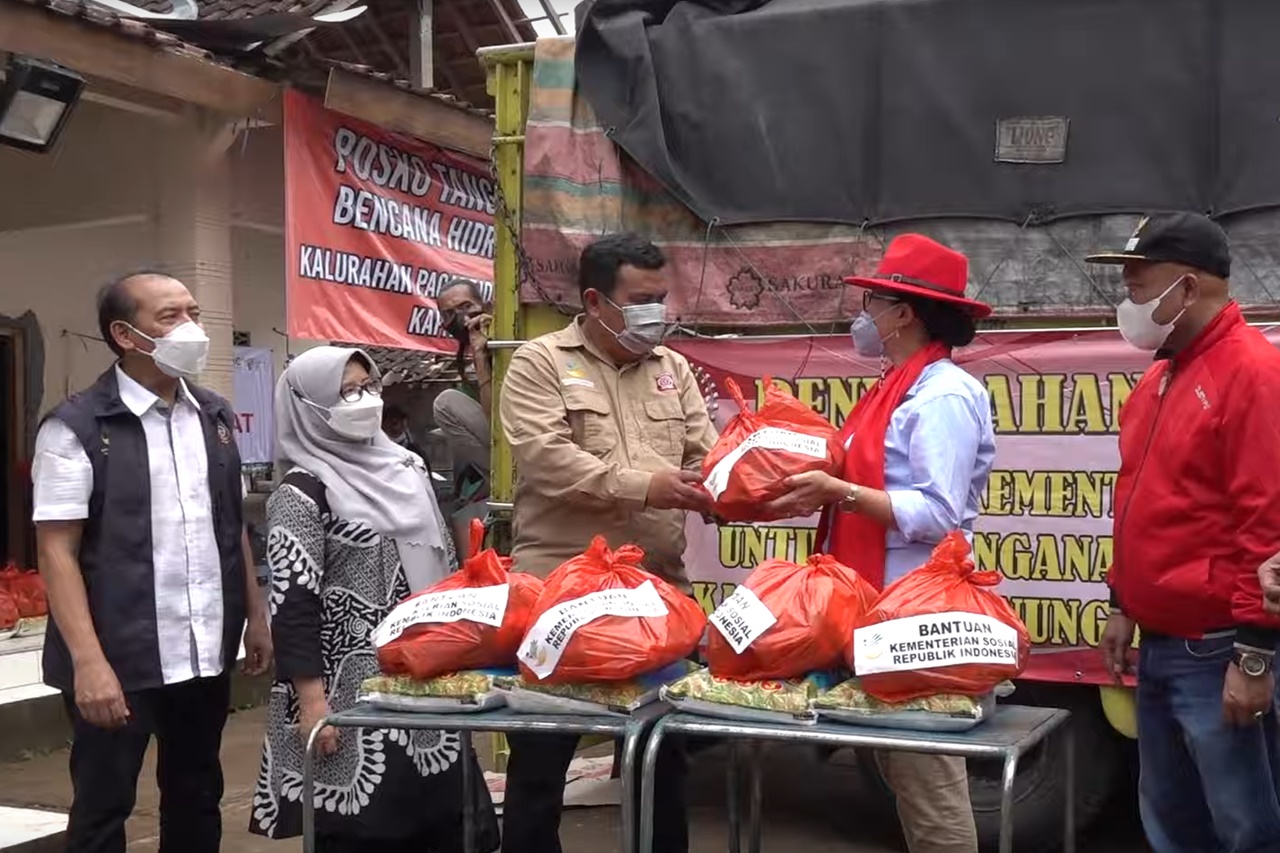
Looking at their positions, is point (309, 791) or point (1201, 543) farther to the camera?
point (309, 791)

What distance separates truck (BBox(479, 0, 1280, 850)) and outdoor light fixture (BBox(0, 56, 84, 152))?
197cm

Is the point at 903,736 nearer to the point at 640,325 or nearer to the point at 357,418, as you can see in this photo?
the point at 640,325

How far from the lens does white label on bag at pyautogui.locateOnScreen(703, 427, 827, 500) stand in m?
3.21

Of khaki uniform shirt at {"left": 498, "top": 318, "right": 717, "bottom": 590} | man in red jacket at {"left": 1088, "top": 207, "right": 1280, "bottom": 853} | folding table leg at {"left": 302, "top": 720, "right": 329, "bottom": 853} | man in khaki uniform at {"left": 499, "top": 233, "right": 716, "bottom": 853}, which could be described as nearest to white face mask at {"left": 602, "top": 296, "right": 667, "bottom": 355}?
man in khaki uniform at {"left": 499, "top": 233, "right": 716, "bottom": 853}

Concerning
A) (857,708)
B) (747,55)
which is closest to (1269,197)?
(747,55)

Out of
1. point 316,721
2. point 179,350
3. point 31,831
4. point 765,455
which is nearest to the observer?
point 765,455

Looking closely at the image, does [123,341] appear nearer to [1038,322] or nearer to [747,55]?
[747,55]

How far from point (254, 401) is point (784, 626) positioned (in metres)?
7.56

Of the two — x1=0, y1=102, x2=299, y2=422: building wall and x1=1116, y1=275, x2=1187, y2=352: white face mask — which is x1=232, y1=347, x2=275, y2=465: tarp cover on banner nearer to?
x1=0, y1=102, x2=299, y2=422: building wall

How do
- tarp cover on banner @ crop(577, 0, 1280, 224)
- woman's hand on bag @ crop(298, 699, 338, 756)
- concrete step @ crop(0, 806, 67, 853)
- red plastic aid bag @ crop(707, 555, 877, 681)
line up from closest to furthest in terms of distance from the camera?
1. red plastic aid bag @ crop(707, 555, 877, 681)
2. woman's hand on bag @ crop(298, 699, 338, 756)
3. tarp cover on banner @ crop(577, 0, 1280, 224)
4. concrete step @ crop(0, 806, 67, 853)

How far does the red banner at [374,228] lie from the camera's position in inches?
314

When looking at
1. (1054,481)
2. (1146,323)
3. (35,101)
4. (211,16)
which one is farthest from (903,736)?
(211,16)

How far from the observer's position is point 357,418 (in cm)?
366

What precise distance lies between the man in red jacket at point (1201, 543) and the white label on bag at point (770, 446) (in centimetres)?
69
